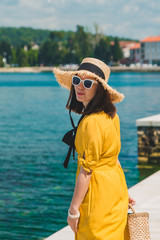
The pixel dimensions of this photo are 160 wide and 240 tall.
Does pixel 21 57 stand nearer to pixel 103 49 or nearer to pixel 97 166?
pixel 103 49

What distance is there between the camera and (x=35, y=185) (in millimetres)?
12000

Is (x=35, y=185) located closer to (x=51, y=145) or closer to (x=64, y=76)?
(x=51, y=145)

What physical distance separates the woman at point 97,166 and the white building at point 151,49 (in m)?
188

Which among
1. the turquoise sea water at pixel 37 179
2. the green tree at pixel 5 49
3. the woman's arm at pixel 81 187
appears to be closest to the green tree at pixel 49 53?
the green tree at pixel 5 49

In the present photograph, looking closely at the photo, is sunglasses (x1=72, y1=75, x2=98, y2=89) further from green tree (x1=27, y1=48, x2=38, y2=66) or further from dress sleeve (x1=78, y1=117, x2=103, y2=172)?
green tree (x1=27, y1=48, x2=38, y2=66)

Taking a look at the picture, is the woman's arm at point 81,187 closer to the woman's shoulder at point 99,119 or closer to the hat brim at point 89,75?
the woman's shoulder at point 99,119

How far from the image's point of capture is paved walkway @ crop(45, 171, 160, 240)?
492 cm

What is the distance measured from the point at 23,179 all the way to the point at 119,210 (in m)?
9.95

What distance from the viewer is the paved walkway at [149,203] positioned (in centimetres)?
492

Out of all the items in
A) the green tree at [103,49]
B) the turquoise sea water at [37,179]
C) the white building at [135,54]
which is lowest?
the white building at [135,54]

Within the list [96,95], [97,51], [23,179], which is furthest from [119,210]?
[97,51]

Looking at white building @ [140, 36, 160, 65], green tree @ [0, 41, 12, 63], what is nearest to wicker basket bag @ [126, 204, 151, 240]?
green tree @ [0, 41, 12, 63]

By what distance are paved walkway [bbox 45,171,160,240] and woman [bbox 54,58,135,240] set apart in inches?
78.4

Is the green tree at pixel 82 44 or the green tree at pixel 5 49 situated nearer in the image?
the green tree at pixel 82 44
